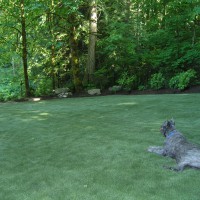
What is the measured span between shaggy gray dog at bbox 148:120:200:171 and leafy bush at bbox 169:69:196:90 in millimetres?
6773

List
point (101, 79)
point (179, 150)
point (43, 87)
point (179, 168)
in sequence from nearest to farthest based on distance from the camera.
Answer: point (179, 168)
point (179, 150)
point (43, 87)
point (101, 79)

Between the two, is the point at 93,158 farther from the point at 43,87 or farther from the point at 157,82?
the point at 43,87

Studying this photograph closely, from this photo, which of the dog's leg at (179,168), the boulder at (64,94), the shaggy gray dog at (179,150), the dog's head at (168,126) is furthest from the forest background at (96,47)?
the dog's leg at (179,168)

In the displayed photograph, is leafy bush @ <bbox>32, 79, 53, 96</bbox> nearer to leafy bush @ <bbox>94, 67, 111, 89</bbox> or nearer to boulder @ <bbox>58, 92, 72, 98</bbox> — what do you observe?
boulder @ <bbox>58, 92, 72, 98</bbox>

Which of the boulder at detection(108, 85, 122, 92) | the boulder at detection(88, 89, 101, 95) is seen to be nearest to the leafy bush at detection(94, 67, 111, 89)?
the boulder at detection(108, 85, 122, 92)

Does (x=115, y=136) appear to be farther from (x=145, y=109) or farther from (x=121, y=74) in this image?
(x=121, y=74)

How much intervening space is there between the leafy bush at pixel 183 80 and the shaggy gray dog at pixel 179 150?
677 centimetres

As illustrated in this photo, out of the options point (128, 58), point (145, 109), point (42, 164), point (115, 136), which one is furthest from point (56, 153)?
point (128, 58)

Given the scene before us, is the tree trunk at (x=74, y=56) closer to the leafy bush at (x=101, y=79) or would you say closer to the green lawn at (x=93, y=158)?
the leafy bush at (x=101, y=79)

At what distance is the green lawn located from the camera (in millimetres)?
2736

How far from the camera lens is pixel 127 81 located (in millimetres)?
12023

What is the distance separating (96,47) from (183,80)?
4929 mm

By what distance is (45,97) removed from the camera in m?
11.6

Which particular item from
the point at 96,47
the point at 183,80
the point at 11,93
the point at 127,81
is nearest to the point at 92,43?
the point at 96,47
